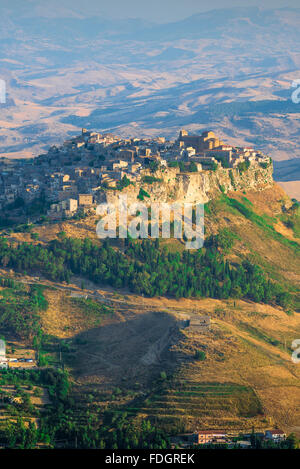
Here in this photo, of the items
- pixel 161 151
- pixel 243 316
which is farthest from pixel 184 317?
pixel 161 151

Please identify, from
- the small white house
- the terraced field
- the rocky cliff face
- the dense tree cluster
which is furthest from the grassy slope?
the rocky cliff face

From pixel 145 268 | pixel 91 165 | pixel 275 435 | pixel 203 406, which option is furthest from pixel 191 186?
pixel 275 435

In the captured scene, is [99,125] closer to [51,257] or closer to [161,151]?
[161,151]

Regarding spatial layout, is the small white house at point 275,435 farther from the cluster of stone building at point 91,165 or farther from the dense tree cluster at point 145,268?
the cluster of stone building at point 91,165

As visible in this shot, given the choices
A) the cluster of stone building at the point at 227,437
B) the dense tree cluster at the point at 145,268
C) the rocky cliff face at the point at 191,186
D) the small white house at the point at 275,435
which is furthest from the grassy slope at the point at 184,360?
the rocky cliff face at the point at 191,186

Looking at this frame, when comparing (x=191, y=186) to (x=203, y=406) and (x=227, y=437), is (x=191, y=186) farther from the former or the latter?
(x=227, y=437)

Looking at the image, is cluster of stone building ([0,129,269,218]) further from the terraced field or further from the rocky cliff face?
the terraced field
